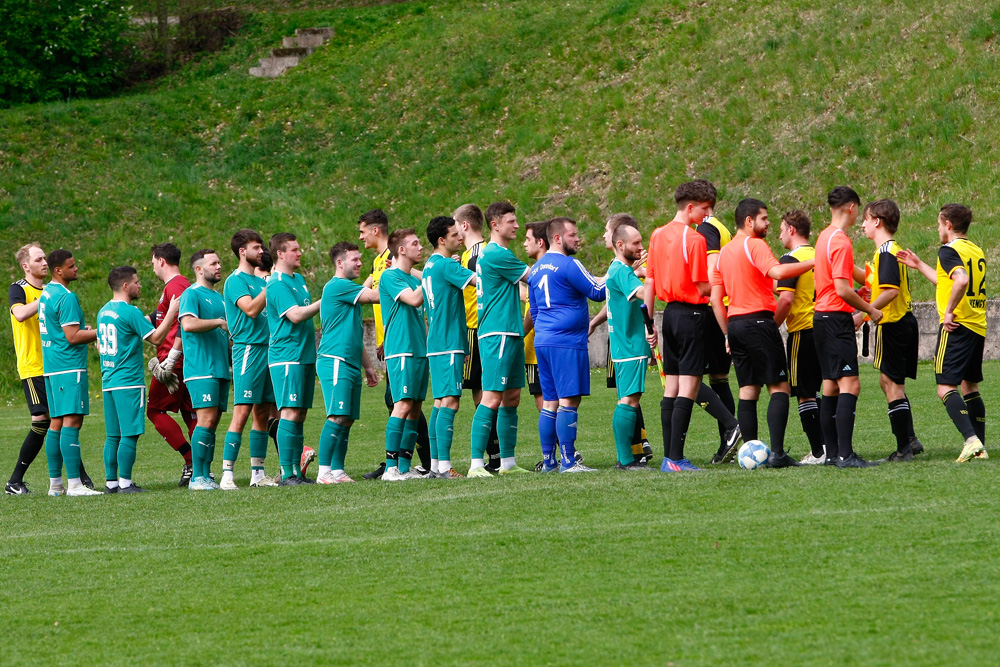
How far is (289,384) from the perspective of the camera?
933 cm

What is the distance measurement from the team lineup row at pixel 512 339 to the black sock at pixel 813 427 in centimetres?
2

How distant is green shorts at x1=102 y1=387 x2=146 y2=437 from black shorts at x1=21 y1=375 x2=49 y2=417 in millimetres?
752

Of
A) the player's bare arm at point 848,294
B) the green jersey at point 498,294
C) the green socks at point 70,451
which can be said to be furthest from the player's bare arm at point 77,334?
the player's bare arm at point 848,294

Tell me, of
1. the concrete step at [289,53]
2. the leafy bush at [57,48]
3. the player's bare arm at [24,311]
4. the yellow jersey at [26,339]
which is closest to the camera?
the player's bare arm at [24,311]

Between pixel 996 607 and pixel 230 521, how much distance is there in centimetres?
461

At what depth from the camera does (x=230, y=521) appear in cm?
746

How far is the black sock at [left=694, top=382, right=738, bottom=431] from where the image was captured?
923 cm

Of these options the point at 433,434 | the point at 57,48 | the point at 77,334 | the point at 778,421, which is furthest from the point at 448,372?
the point at 57,48

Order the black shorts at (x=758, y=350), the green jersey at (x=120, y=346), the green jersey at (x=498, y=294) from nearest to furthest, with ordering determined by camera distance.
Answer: the black shorts at (x=758, y=350)
the green jersey at (x=498, y=294)
the green jersey at (x=120, y=346)

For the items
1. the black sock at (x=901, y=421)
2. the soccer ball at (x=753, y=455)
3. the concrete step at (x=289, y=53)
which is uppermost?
the concrete step at (x=289, y=53)

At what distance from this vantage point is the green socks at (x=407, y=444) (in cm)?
935

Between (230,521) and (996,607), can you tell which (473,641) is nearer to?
(996,607)

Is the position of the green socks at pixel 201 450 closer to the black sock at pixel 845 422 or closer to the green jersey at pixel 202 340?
the green jersey at pixel 202 340

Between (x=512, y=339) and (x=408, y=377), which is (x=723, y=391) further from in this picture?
(x=408, y=377)
